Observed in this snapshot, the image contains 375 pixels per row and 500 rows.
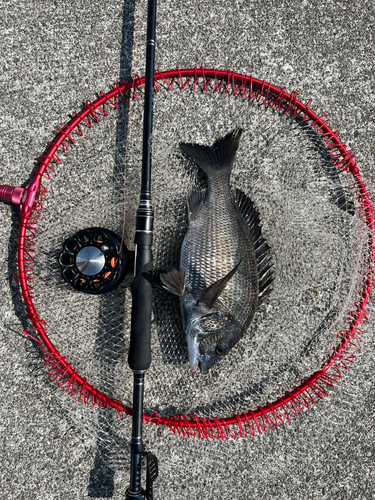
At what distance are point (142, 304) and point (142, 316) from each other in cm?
5

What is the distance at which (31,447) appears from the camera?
1.92 metres

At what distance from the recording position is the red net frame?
170 centimetres

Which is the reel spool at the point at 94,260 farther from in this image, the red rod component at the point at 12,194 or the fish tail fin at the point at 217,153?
the fish tail fin at the point at 217,153

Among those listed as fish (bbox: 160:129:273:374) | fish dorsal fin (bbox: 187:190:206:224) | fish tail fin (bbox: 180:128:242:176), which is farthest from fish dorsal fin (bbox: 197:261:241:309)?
fish tail fin (bbox: 180:128:242:176)

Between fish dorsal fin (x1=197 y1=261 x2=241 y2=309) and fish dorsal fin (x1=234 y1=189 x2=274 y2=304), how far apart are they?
192mm

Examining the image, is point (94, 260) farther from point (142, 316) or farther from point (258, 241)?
point (258, 241)

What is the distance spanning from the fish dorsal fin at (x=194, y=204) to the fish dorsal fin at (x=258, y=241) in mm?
155

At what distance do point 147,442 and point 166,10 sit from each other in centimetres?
216

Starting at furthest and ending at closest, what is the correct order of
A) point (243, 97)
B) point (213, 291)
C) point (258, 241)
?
point (243, 97) < point (258, 241) < point (213, 291)

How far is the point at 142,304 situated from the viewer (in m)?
1.59

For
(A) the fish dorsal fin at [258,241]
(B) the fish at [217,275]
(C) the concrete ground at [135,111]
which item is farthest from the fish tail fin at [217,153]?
(C) the concrete ground at [135,111]

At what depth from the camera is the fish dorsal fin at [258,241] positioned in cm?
170

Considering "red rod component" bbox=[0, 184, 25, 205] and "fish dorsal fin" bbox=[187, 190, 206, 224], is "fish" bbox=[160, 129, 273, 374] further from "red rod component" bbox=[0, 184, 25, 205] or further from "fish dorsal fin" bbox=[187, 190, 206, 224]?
"red rod component" bbox=[0, 184, 25, 205]

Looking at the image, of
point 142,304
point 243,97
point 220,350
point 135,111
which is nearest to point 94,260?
point 142,304
